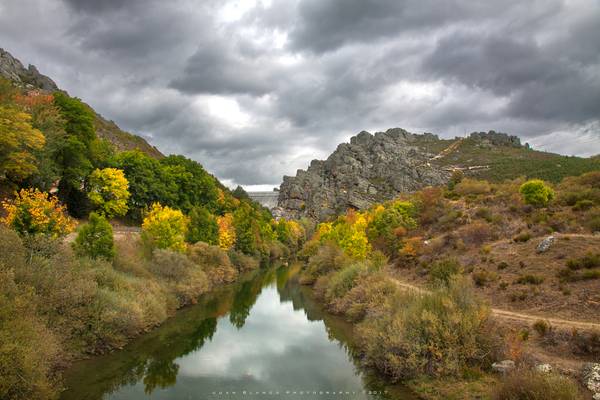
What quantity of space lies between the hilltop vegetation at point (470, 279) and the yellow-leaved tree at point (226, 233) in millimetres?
13446

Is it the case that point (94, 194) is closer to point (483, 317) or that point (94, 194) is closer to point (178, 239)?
point (178, 239)

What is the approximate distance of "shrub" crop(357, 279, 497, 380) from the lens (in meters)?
17.8

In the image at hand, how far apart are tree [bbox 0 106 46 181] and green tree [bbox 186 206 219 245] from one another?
18.2 meters

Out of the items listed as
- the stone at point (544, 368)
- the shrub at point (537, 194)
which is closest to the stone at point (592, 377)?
the stone at point (544, 368)

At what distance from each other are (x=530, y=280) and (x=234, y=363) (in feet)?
61.8

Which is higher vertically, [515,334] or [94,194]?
[94,194]

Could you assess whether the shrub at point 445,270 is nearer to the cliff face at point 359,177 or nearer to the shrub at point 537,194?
the shrub at point 537,194

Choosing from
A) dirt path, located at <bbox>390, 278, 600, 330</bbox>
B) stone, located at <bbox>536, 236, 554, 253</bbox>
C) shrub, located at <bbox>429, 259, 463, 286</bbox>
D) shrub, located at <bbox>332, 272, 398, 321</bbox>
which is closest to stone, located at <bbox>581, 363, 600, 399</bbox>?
dirt path, located at <bbox>390, 278, 600, 330</bbox>

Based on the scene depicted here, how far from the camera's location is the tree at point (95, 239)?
28.8m

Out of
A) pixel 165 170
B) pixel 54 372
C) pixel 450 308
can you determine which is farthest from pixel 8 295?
pixel 165 170

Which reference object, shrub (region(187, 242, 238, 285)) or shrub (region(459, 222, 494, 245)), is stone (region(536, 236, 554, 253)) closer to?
shrub (region(459, 222, 494, 245))

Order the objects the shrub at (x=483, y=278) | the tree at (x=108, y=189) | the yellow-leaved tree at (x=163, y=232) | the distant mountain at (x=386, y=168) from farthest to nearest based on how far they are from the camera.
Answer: the distant mountain at (x=386, y=168), the tree at (x=108, y=189), the yellow-leaved tree at (x=163, y=232), the shrub at (x=483, y=278)

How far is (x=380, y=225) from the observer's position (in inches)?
2133

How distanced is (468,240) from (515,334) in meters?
21.9
